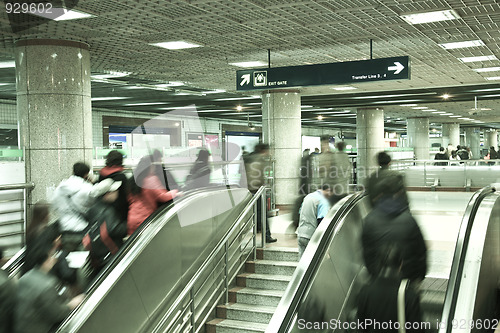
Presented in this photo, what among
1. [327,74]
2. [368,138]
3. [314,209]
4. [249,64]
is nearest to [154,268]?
[314,209]

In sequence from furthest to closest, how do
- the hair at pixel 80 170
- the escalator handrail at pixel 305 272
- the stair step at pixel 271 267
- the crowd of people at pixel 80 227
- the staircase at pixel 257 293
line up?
1. the stair step at pixel 271 267
2. the staircase at pixel 257 293
3. the hair at pixel 80 170
4. the escalator handrail at pixel 305 272
5. the crowd of people at pixel 80 227

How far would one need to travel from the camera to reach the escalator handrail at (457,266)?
155 inches

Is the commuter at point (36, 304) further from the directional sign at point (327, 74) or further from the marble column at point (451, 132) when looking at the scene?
the marble column at point (451, 132)

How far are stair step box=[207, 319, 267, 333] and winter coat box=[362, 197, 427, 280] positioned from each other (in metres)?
3.07

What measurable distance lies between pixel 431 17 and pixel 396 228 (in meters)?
4.47

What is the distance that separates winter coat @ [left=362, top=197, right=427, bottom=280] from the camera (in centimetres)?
423

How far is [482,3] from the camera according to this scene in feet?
22.1

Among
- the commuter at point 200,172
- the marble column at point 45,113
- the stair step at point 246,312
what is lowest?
the stair step at point 246,312

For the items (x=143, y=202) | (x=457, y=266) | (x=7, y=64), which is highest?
(x=7, y=64)

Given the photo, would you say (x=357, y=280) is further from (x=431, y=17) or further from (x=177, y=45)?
(x=177, y=45)

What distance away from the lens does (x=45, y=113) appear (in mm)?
7844

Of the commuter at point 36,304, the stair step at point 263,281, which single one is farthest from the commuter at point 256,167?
the commuter at point 36,304

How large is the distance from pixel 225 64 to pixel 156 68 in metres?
1.63

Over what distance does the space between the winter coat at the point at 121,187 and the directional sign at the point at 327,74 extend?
15.9ft
